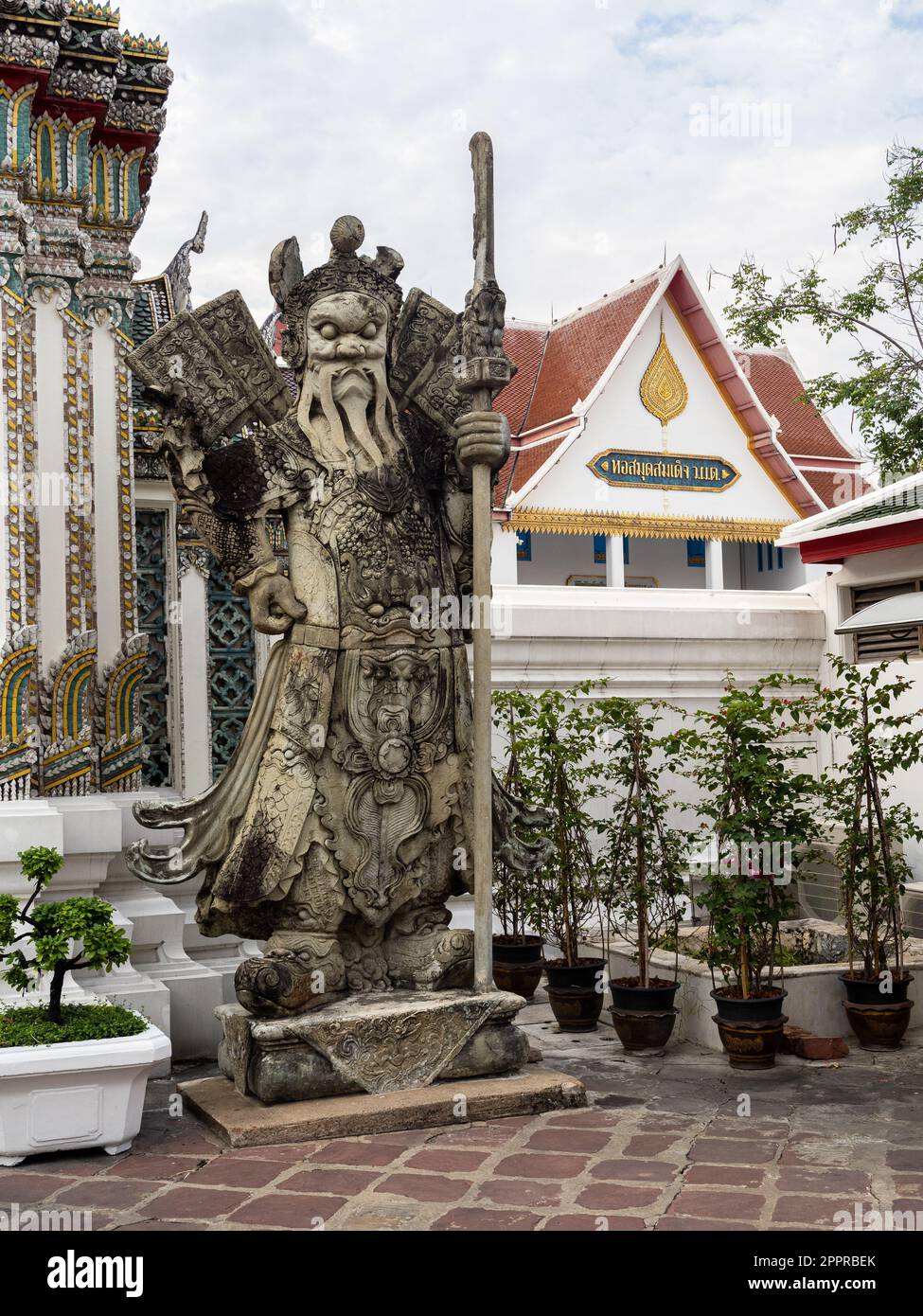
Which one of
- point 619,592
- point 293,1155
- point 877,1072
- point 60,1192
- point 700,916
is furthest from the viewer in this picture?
point 619,592

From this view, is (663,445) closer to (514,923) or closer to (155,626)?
(155,626)

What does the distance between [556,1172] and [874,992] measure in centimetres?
244

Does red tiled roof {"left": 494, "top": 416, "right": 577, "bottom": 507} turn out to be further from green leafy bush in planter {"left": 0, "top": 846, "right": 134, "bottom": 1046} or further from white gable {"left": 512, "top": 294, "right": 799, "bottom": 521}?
green leafy bush in planter {"left": 0, "top": 846, "right": 134, "bottom": 1046}

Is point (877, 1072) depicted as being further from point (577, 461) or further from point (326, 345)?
point (577, 461)

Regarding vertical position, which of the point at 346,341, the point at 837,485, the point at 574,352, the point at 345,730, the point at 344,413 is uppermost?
the point at 574,352

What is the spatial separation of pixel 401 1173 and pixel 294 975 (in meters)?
0.93

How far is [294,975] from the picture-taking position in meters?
4.79

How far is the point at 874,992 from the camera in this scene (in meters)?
5.96

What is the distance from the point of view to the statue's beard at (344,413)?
5191mm

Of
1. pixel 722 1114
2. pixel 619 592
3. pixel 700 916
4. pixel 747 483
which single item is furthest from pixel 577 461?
Answer: pixel 722 1114

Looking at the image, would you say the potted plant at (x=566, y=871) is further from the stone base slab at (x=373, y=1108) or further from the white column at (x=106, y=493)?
the white column at (x=106, y=493)

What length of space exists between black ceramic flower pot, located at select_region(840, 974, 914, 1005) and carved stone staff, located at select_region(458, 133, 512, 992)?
6.53ft

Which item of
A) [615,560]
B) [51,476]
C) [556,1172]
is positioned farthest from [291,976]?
[615,560]

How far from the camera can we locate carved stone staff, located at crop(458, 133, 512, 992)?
16.3ft
